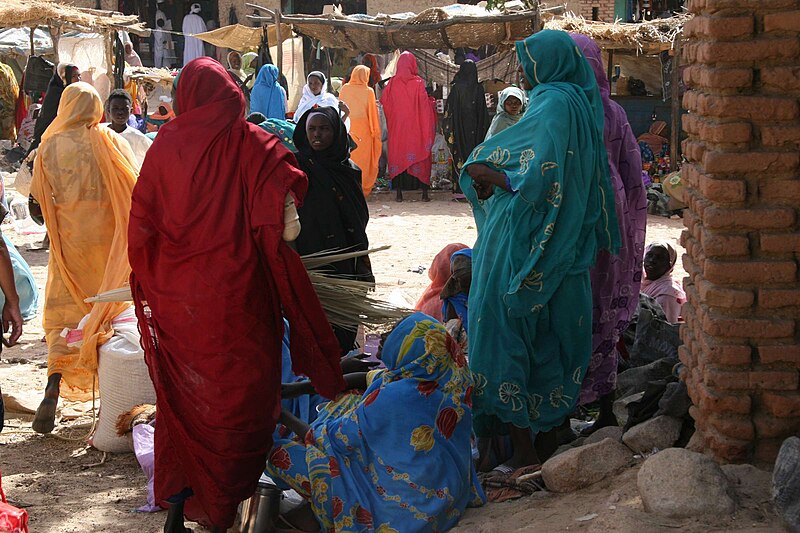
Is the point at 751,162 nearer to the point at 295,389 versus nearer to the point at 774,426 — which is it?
the point at 774,426

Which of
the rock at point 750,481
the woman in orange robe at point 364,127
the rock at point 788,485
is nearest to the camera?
the rock at point 788,485

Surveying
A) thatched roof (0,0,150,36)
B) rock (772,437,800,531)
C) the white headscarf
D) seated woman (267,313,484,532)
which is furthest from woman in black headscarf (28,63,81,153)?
rock (772,437,800,531)

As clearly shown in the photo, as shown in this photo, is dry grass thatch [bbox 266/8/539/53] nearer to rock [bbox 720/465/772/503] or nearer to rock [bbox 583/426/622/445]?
rock [bbox 583/426/622/445]

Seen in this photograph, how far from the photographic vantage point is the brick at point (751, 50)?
3693 mm

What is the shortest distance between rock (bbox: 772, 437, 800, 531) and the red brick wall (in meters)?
20.4

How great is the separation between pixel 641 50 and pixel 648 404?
1102 cm

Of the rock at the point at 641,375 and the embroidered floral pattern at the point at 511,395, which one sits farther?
the rock at the point at 641,375

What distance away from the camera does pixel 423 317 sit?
13.1ft

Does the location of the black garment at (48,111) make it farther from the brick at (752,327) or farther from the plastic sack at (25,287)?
the brick at (752,327)

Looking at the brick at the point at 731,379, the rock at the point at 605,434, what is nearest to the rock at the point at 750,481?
the brick at the point at 731,379

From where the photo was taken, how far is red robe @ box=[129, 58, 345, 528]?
384cm

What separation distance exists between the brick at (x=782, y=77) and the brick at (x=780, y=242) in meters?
0.50

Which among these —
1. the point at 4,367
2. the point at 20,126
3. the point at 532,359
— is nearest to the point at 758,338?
the point at 532,359

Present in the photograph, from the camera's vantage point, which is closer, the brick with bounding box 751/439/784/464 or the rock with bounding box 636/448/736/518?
the rock with bounding box 636/448/736/518
